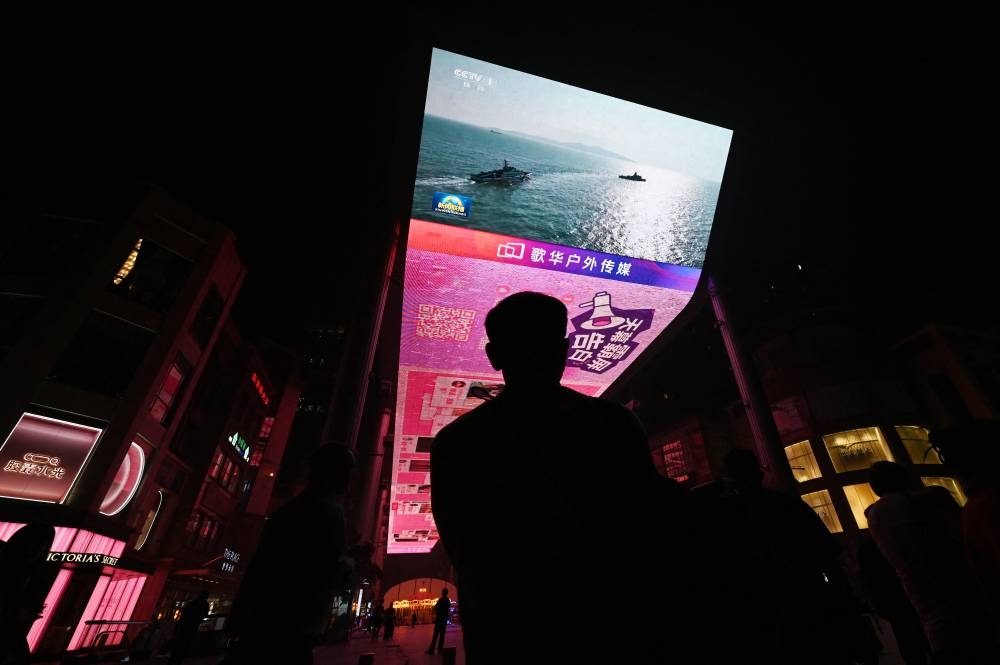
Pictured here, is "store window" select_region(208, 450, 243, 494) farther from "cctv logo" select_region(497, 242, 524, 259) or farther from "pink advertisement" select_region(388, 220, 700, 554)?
"cctv logo" select_region(497, 242, 524, 259)

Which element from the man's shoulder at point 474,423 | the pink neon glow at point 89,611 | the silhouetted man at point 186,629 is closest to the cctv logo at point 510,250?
the man's shoulder at point 474,423

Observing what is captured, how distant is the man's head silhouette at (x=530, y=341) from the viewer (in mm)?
1147

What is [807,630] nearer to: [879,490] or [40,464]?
[879,490]

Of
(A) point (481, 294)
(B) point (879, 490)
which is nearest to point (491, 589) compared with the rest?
(B) point (879, 490)

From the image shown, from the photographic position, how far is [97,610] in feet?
39.7

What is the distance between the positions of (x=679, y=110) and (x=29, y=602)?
8124 millimetres

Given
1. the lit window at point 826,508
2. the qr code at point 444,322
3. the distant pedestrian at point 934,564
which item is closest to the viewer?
the distant pedestrian at point 934,564

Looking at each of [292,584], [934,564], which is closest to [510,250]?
[292,584]

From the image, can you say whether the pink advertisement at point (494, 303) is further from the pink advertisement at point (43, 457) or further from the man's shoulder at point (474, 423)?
the pink advertisement at point (43, 457)

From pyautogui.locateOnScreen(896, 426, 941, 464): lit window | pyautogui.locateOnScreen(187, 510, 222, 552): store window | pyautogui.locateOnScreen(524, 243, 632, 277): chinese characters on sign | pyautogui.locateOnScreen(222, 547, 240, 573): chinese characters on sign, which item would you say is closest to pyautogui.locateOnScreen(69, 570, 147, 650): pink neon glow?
pyautogui.locateOnScreen(187, 510, 222, 552): store window

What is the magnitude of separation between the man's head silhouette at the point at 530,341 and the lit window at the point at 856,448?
25.7 metres

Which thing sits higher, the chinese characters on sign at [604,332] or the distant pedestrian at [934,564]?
the chinese characters on sign at [604,332]

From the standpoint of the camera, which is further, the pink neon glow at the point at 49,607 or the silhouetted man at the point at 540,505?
the pink neon glow at the point at 49,607

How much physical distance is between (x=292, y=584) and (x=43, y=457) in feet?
46.1
